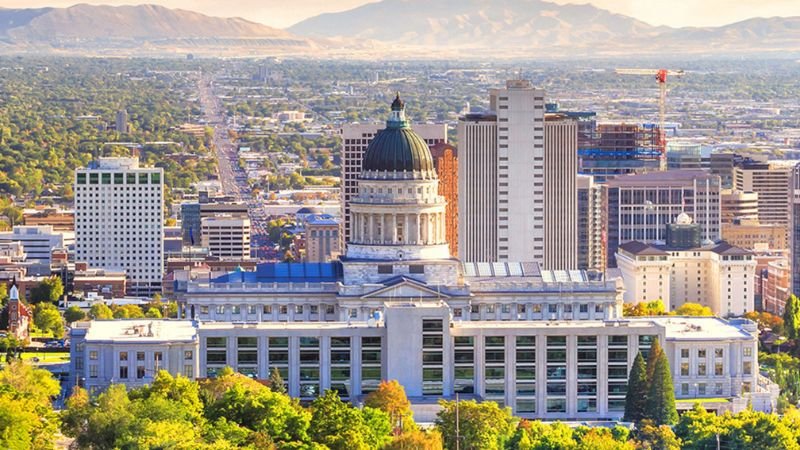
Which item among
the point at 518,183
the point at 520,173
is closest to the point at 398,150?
the point at 520,173

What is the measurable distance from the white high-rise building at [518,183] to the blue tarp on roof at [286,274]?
126 ft

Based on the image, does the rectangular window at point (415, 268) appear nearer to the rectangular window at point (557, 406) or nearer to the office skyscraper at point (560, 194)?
the rectangular window at point (557, 406)

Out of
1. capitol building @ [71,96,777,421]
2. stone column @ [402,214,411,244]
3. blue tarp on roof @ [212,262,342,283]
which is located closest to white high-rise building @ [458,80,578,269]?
stone column @ [402,214,411,244]

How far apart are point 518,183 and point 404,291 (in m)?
44.1

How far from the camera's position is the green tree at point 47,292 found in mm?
194250

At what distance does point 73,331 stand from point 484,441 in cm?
2911

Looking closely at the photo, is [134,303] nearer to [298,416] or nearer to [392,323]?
[392,323]

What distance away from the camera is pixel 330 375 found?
13275cm

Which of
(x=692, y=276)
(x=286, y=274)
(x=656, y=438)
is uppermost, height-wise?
(x=286, y=274)

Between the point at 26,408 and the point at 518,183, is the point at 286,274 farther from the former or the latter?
the point at 518,183

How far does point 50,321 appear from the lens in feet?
A: 560

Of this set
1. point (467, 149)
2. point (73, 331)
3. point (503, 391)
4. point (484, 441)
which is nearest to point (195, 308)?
point (73, 331)

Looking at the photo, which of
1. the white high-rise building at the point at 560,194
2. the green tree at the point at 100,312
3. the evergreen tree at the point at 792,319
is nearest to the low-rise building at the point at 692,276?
the white high-rise building at the point at 560,194

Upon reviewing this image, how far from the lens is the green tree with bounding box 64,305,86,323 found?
573 ft
